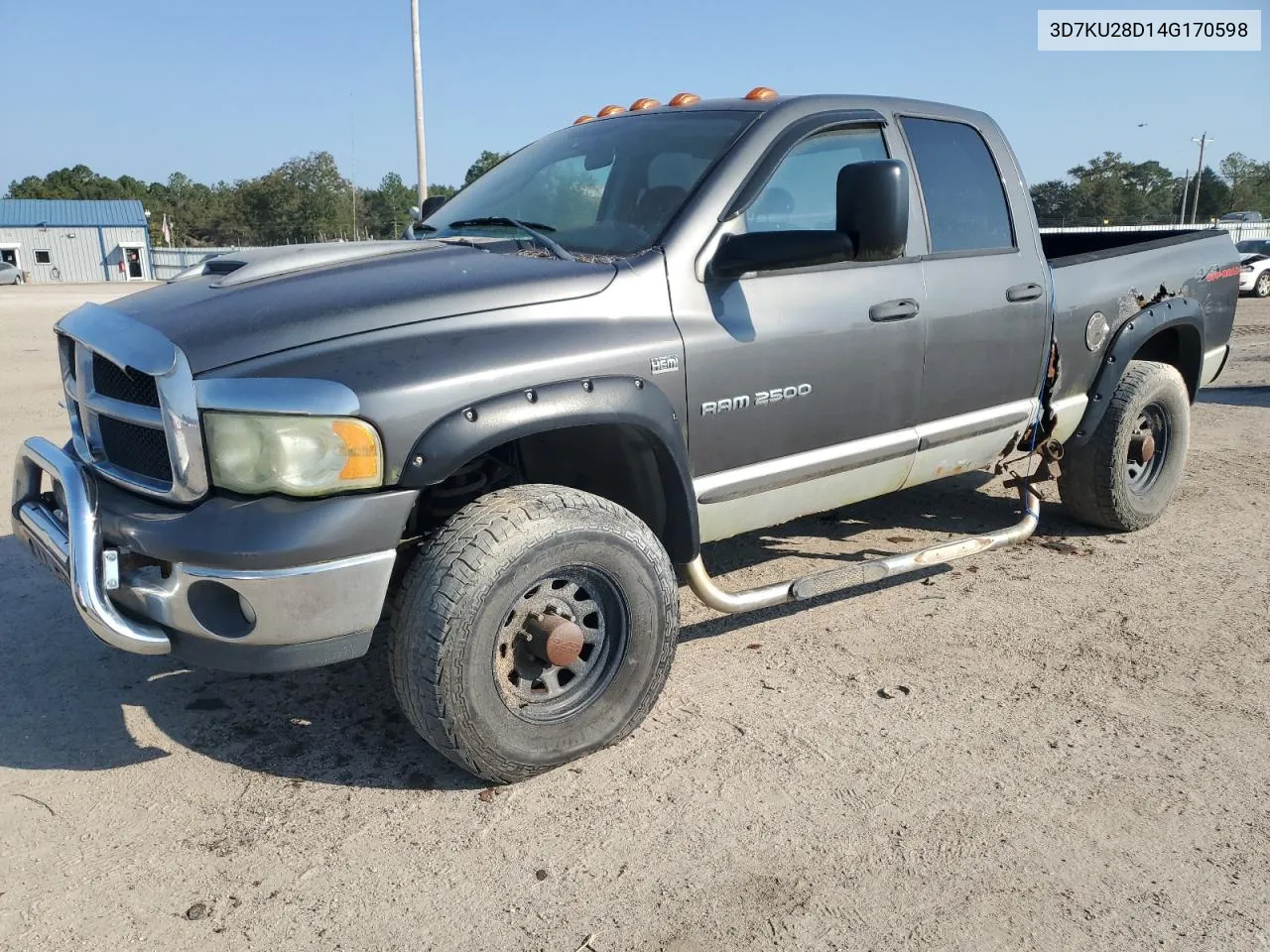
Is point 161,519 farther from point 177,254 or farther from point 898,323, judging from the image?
point 177,254

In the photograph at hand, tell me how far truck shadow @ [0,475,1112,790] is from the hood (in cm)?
124

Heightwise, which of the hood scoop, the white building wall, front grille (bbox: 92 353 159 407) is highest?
the white building wall

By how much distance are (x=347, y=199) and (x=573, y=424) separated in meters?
70.6

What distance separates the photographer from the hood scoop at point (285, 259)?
2943 millimetres

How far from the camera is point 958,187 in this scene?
13.0ft

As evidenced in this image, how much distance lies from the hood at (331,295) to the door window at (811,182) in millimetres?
685

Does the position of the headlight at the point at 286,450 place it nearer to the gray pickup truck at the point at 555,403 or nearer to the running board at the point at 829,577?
the gray pickup truck at the point at 555,403

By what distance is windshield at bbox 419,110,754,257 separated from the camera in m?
3.24

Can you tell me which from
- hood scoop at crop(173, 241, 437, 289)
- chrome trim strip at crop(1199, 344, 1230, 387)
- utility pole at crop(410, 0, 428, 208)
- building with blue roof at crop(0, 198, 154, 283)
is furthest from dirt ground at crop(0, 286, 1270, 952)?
building with blue roof at crop(0, 198, 154, 283)

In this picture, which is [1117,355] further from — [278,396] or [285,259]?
[278,396]

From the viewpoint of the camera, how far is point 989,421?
4.09 m

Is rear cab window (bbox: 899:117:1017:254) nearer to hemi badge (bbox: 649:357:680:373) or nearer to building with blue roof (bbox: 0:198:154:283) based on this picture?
hemi badge (bbox: 649:357:680:373)

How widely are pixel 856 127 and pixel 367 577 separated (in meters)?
2.42

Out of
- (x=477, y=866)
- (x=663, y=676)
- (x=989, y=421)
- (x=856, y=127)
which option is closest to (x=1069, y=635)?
(x=989, y=421)
